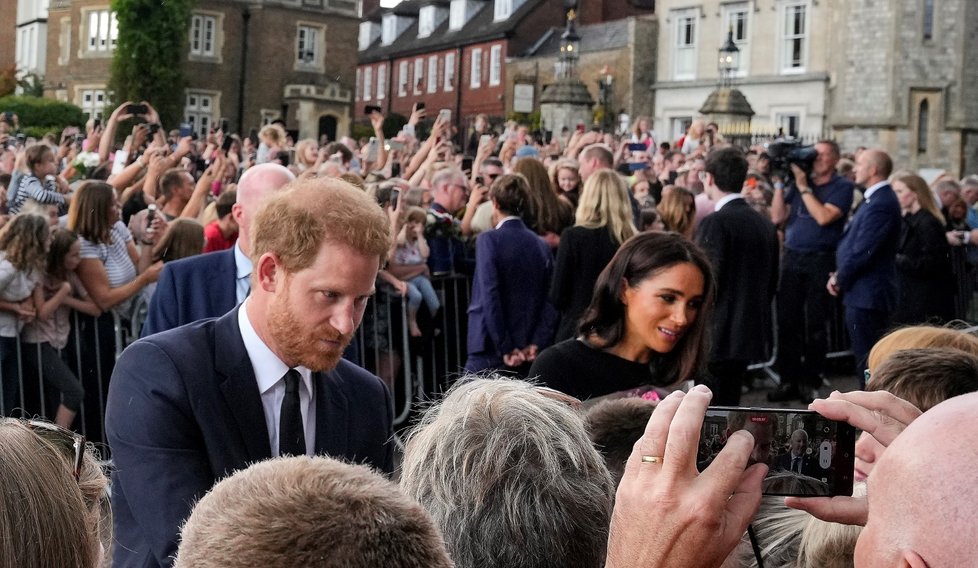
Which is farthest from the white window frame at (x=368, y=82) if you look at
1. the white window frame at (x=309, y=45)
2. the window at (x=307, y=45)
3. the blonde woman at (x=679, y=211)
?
the blonde woman at (x=679, y=211)

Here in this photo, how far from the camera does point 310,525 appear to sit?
1747 millimetres

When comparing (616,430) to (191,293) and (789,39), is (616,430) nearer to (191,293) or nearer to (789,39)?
(191,293)

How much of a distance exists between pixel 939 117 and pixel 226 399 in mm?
40706

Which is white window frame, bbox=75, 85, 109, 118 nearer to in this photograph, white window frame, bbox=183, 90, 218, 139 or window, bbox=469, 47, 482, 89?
white window frame, bbox=183, 90, 218, 139

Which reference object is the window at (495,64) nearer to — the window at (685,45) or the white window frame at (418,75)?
the white window frame at (418,75)

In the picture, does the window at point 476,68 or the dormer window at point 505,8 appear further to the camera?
the window at point 476,68

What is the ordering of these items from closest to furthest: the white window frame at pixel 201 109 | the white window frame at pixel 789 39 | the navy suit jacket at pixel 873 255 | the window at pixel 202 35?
the navy suit jacket at pixel 873 255
the white window frame at pixel 789 39
the white window frame at pixel 201 109
the window at pixel 202 35

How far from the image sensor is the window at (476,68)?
6306 cm

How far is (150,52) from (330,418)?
51.1m

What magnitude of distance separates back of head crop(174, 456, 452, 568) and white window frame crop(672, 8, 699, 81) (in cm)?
4732

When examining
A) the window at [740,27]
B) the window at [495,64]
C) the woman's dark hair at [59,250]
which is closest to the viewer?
the woman's dark hair at [59,250]

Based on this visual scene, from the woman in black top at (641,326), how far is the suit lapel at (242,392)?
1784 millimetres

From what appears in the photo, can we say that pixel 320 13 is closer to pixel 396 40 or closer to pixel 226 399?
pixel 396 40

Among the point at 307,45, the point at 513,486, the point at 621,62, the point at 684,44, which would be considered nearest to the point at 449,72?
the point at 307,45
